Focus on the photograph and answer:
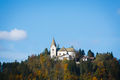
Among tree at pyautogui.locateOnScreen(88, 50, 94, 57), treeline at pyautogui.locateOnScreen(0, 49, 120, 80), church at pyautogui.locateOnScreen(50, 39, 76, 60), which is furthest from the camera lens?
tree at pyautogui.locateOnScreen(88, 50, 94, 57)

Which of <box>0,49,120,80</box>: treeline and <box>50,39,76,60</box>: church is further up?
<box>50,39,76,60</box>: church

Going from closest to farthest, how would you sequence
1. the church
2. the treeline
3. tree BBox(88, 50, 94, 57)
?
the treeline
the church
tree BBox(88, 50, 94, 57)

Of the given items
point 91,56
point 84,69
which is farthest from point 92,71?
point 91,56

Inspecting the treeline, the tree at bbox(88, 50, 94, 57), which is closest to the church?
the tree at bbox(88, 50, 94, 57)

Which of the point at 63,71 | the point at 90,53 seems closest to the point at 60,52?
the point at 90,53

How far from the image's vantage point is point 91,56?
101625 millimetres

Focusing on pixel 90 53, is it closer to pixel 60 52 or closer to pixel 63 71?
pixel 60 52

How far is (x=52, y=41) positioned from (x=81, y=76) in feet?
101

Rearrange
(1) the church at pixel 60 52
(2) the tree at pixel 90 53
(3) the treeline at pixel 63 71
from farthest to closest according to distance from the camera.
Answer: (2) the tree at pixel 90 53 < (1) the church at pixel 60 52 < (3) the treeline at pixel 63 71

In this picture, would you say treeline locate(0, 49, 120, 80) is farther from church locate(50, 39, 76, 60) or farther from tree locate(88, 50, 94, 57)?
tree locate(88, 50, 94, 57)

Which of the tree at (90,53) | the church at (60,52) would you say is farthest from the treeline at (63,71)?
the tree at (90,53)

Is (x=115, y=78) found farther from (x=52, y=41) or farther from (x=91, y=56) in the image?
(x=52, y=41)

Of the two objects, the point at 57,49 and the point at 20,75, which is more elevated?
the point at 57,49

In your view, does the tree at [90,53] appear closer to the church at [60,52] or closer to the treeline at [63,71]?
the church at [60,52]
